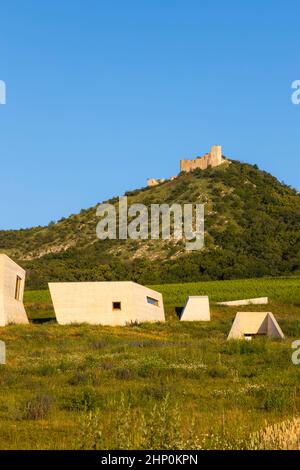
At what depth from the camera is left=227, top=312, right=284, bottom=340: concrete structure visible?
3631cm

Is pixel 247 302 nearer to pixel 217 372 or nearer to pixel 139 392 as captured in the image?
pixel 217 372

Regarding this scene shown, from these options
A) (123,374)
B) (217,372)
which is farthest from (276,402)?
(123,374)

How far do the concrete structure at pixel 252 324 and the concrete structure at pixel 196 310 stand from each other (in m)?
13.4

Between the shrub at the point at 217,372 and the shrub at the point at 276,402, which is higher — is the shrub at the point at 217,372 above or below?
above

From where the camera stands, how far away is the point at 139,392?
737 inches

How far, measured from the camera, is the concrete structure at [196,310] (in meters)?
51.0

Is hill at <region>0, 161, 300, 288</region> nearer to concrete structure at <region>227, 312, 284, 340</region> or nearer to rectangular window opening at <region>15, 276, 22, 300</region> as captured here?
rectangular window opening at <region>15, 276, 22, 300</region>

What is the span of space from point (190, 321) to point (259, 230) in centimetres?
5145

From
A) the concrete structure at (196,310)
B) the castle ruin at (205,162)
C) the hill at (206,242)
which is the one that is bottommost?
the concrete structure at (196,310)

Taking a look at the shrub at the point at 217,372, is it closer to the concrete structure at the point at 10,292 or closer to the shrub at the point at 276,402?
the shrub at the point at 276,402

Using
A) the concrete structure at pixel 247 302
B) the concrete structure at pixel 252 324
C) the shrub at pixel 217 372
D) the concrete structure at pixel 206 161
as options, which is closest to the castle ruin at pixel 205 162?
the concrete structure at pixel 206 161

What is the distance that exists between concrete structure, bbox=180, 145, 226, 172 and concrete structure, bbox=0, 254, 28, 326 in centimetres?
8174

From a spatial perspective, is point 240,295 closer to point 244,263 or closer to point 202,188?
point 244,263
